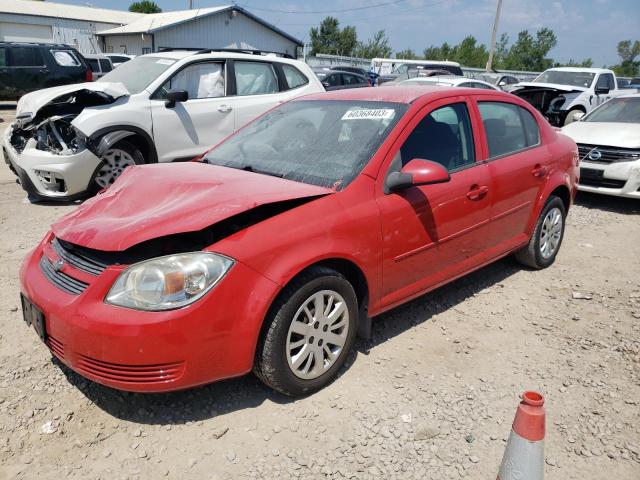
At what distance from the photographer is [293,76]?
795 cm

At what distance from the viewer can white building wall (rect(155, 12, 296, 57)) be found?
101 ft

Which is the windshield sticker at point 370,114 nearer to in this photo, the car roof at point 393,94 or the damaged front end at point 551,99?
the car roof at point 393,94

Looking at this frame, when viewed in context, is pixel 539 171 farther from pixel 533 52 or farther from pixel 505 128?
pixel 533 52

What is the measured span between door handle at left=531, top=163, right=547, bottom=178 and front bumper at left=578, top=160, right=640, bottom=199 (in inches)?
135

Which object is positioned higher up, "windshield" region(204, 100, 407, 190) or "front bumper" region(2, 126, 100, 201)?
"windshield" region(204, 100, 407, 190)

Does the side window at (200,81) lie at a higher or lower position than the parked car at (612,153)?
higher

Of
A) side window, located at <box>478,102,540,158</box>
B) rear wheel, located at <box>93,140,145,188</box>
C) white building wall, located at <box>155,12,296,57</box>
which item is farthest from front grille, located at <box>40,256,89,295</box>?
white building wall, located at <box>155,12,296,57</box>

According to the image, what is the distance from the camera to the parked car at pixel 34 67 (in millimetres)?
16703

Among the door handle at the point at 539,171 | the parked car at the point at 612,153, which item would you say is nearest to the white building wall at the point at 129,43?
the parked car at the point at 612,153

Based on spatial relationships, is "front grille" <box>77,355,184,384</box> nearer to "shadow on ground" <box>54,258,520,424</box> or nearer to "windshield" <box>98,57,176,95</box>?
"shadow on ground" <box>54,258,520,424</box>

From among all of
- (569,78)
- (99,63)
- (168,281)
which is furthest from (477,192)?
(99,63)

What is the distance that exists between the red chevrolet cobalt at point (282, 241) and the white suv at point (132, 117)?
2970 mm

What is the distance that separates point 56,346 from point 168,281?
717 mm

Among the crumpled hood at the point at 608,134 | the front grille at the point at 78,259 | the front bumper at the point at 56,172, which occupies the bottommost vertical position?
the front bumper at the point at 56,172
